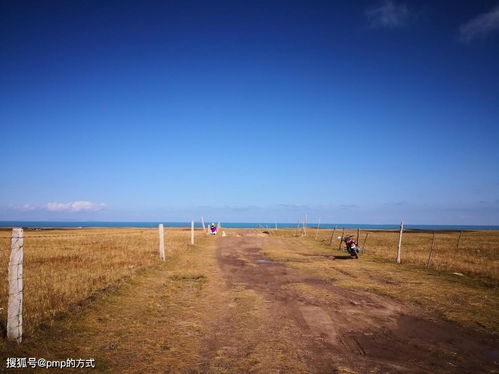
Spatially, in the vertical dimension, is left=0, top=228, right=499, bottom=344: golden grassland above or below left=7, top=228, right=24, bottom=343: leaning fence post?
below

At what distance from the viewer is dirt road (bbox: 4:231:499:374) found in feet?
19.5

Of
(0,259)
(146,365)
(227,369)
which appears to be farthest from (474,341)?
(0,259)

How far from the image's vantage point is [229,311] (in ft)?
30.2

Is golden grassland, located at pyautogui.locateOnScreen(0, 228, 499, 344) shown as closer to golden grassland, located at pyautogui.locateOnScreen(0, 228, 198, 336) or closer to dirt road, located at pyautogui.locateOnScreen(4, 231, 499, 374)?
golden grassland, located at pyautogui.locateOnScreen(0, 228, 198, 336)

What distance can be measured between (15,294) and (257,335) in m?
5.12

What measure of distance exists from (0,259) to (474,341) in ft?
75.0

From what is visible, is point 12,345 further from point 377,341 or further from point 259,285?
point 259,285

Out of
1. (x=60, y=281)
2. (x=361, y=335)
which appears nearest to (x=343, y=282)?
(x=361, y=335)

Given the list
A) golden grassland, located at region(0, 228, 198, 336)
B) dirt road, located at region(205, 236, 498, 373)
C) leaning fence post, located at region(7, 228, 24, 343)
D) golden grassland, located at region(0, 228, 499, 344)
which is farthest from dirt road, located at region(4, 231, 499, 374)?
golden grassland, located at region(0, 228, 499, 344)

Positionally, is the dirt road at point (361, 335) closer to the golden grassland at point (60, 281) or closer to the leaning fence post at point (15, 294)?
the leaning fence post at point (15, 294)

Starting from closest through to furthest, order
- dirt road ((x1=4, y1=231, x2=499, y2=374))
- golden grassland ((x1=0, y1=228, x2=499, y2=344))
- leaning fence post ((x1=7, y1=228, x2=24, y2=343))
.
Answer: dirt road ((x1=4, y1=231, x2=499, y2=374))
leaning fence post ((x1=7, y1=228, x2=24, y2=343))
golden grassland ((x1=0, y1=228, x2=499, y2=344))

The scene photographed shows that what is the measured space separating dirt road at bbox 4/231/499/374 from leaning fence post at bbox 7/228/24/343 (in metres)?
0.31

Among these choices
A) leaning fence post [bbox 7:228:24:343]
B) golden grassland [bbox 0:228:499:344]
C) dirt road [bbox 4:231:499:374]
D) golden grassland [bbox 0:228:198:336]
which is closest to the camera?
dirt road [bbox 4:231:499:374]

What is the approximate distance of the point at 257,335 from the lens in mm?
7312
